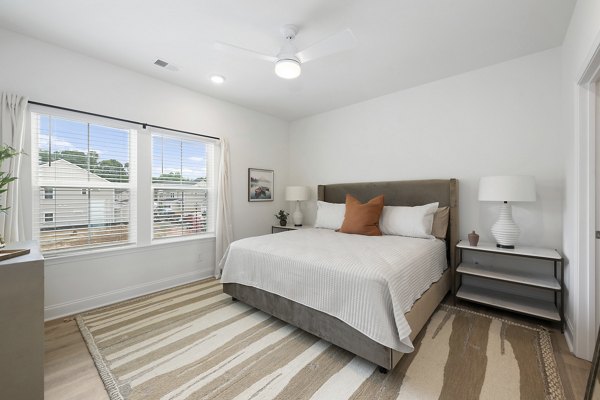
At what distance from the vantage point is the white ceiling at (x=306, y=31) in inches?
79.2

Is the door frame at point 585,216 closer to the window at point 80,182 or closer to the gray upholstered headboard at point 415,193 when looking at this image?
the gray upholstered headboard at point 415,193

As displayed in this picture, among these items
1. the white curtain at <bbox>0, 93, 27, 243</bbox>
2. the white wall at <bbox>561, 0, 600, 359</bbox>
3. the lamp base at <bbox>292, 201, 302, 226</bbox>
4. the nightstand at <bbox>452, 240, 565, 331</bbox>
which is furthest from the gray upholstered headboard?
the white curtain at <bbox>0, 93, 27, 243</bbox>

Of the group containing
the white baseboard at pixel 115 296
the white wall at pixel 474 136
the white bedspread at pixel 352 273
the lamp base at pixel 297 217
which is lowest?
the white baseboard at pixel 115 296

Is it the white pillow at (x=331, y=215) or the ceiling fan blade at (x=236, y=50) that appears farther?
the white pillow at (x=331, y=215)

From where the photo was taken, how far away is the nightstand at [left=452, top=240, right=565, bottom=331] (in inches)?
89.4

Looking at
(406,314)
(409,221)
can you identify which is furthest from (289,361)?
(409,221)

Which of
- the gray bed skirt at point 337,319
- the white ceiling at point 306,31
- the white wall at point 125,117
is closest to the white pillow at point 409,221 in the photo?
the gray bed skirt at point 337,319

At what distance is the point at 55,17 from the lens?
2.15 metres

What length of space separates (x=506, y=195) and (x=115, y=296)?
4.29 metres

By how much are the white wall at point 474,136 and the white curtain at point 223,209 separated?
1879 mm

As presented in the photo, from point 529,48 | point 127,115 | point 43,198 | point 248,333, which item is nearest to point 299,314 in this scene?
point 248,333

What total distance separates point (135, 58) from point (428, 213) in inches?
148

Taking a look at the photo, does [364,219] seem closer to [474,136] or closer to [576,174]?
[474,136]

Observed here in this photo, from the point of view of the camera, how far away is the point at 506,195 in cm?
246
